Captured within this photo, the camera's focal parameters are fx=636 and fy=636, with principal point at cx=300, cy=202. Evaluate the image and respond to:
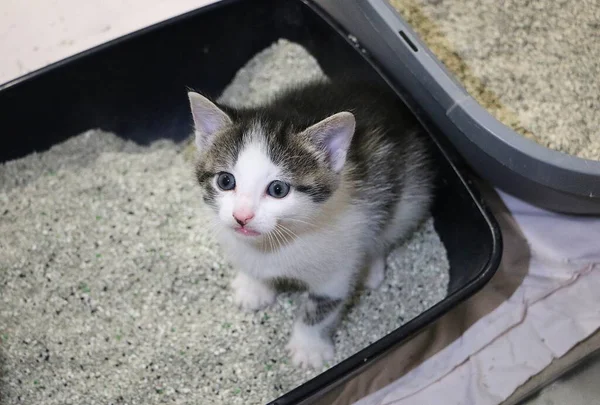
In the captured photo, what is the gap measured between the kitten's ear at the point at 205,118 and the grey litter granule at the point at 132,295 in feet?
1.50

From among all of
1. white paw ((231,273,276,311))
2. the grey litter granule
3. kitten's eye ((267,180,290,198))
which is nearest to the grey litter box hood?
the grey litter granule

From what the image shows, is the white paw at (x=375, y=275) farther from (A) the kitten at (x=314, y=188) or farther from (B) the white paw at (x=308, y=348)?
(B) the white paw at (x=308, y=348)

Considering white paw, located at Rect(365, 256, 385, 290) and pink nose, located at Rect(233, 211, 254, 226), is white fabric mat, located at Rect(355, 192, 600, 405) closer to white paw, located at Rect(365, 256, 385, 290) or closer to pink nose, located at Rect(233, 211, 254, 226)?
white paw, located at Rect(365, 256, 385, 290)

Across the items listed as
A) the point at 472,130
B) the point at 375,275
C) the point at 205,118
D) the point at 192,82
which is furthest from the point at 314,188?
the point at 192,82

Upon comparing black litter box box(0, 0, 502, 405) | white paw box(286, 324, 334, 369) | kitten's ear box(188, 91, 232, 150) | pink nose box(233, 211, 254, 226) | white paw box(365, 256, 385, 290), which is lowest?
white paw box(286, 324, 334, 369)

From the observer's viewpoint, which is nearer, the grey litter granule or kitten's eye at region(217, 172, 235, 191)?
kitten's eye at region(217, 172, 235, 191)

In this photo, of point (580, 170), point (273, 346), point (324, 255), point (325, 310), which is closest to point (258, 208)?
point (324, 255)

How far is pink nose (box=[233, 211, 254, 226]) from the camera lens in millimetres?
1038

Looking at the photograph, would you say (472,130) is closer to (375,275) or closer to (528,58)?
(528,58)

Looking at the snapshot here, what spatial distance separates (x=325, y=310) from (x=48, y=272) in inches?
27.1

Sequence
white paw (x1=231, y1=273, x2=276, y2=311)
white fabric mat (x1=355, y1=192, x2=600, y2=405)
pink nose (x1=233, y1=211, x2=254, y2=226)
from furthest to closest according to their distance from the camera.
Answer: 1. white paw (x1=231, y1=273, x2=276, y2=311)
2. white fabric mat (x1=355, y1=192, x2=600, y2=405)
3. pink nose (x1=233, y1=211, x2=254, y2=226)

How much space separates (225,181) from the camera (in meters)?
1.11

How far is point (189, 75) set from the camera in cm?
178

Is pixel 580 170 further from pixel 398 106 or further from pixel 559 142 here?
pixel 398 106
